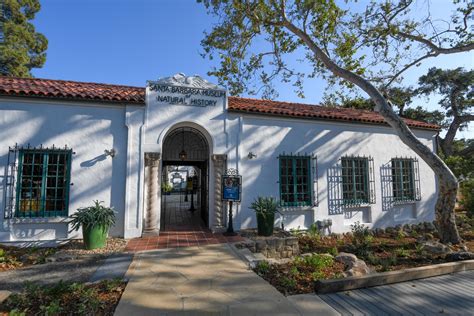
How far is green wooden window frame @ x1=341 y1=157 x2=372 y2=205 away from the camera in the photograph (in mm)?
9052

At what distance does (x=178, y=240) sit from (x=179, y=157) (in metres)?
3.20

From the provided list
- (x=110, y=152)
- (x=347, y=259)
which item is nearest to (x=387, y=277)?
(x=347, y=259)

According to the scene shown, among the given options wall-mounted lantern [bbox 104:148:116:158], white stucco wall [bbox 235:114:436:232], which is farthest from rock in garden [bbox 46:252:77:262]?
white stucco wall [bbox 235:114:436:232]

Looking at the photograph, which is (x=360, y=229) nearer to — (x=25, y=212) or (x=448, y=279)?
(x=448, y=279)

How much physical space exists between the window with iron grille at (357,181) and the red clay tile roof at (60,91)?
7507mm

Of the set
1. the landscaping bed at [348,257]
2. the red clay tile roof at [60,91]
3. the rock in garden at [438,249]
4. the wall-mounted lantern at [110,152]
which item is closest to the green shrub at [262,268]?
the landscaping bed at [348,257]

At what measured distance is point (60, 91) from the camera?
6609 millimetres

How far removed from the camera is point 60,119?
6.61 meters

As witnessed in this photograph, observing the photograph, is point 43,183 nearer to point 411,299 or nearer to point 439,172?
point 411,299

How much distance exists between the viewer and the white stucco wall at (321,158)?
26.1ft

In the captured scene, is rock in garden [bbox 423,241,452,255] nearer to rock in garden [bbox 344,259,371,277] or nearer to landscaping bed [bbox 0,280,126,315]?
rock in garden [bbox 344,259,371,277]

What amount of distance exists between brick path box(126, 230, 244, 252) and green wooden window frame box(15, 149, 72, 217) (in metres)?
2.21

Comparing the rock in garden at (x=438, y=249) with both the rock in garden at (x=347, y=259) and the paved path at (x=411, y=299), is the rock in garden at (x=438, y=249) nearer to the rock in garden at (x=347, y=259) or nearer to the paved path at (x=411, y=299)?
the paved path at (x=411, y=299)

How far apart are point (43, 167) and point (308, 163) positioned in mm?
7929
